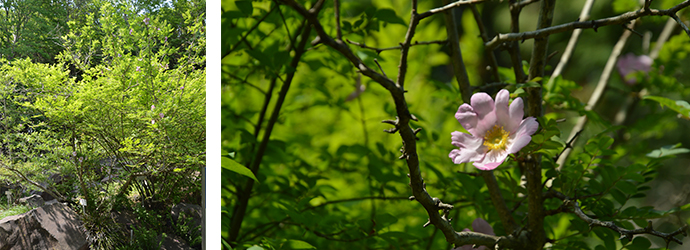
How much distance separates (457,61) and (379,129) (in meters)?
0.31

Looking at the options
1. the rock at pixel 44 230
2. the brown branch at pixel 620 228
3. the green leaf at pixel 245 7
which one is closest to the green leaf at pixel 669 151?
the brown branch at pixel 620 228

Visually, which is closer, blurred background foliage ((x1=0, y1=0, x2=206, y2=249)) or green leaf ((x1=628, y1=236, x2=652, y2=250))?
green leaf ((x1=628, y1=236, x2=652, y2=250))

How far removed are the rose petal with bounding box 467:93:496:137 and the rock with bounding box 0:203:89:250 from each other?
96cm

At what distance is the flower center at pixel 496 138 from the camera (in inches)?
20.4

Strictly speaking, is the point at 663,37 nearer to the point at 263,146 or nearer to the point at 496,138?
the point at 496,138

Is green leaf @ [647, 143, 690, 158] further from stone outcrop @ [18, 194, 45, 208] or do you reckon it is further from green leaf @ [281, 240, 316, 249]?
stone outcrop @ [18, 194, 45, 208]

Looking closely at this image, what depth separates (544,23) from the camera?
60 cm

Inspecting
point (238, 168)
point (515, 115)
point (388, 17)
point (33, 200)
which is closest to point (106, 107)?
point (33, 200)

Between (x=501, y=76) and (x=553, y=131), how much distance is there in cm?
35

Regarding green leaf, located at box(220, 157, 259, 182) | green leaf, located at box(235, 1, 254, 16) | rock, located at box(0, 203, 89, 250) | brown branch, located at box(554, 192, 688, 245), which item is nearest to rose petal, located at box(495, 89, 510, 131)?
brown branch, located at box(554, 192, 688, 245)

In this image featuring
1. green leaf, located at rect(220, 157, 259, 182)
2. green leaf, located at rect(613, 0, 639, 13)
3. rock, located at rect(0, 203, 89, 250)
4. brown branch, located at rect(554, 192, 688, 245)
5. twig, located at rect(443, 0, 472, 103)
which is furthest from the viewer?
rock, located at rect(0, 203, 89, 250)

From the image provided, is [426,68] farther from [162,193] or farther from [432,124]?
[162,193]

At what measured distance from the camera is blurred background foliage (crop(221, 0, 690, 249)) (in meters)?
0.75

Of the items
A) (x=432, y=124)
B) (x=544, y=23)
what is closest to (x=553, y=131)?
(x=544, y=23)
